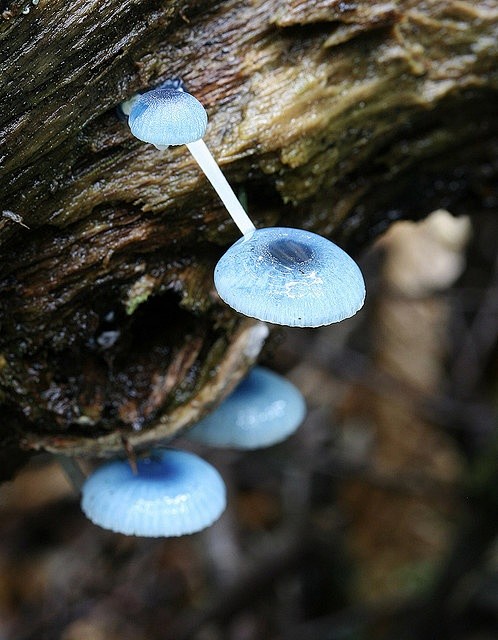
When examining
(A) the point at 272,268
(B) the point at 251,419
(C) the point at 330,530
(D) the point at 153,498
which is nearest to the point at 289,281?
(A) the point at 272,268

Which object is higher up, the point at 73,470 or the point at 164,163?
the point at 164,163

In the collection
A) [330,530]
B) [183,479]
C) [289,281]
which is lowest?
[330,530]

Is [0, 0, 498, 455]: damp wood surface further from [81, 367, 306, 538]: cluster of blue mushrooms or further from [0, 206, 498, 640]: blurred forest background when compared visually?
[0, 206, 498, 640]: blurred forest background

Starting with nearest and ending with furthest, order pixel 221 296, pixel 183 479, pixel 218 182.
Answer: pixel 221 296
pixel 218 182
pixel 183 479

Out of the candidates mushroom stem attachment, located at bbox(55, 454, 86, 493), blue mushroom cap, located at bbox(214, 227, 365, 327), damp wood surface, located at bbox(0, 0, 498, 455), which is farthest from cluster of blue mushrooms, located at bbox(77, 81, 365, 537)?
mushroom stem attachment, located at bbox(55, 454, 86, 493)

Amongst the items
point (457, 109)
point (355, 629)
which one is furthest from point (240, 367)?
point (355, 629)

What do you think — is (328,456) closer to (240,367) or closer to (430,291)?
(430,291)

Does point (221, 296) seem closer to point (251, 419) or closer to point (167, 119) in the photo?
point (167, 119)
